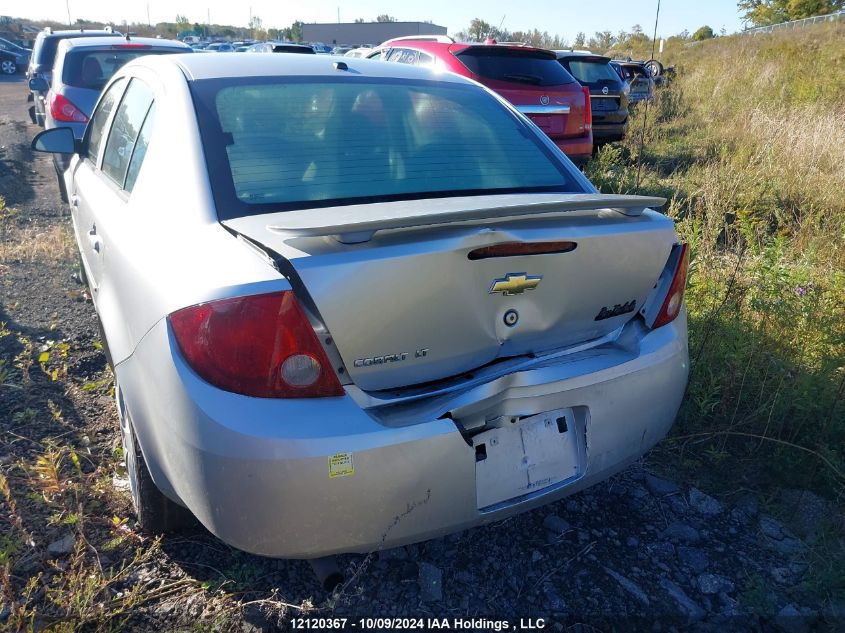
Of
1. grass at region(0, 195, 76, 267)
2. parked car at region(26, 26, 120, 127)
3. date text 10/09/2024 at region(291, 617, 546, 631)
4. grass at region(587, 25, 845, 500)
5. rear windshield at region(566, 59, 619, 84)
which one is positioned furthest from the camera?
rear windshield at region(566, 59, 619, 84)

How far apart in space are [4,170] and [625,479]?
31.7 feet

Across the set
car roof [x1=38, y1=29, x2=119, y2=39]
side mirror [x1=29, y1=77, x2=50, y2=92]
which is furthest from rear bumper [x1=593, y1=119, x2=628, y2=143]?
side mirror [x1=29, y1=77, x2=50, y2=92]

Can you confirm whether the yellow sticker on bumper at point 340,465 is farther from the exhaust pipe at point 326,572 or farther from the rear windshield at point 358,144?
the rear windshield at point 358,144

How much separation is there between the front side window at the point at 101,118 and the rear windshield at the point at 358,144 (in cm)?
136

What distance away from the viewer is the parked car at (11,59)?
30703 millimetres

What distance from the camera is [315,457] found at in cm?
169

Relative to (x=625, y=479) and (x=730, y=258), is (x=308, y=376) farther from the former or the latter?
(x=730, y=258)

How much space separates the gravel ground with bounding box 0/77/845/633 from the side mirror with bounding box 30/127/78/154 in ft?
5.28

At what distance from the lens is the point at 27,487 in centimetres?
277

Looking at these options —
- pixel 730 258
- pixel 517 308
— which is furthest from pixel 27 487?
pixel 730 258

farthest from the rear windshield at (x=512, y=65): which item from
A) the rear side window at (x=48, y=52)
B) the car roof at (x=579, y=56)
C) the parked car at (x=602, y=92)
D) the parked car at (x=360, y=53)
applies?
the rear side window at (x=48, y=52)

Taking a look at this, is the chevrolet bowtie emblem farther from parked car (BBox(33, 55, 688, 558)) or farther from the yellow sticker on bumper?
the yellow sticker on bumper

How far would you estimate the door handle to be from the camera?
2822 mm

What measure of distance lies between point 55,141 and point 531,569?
132 inches
